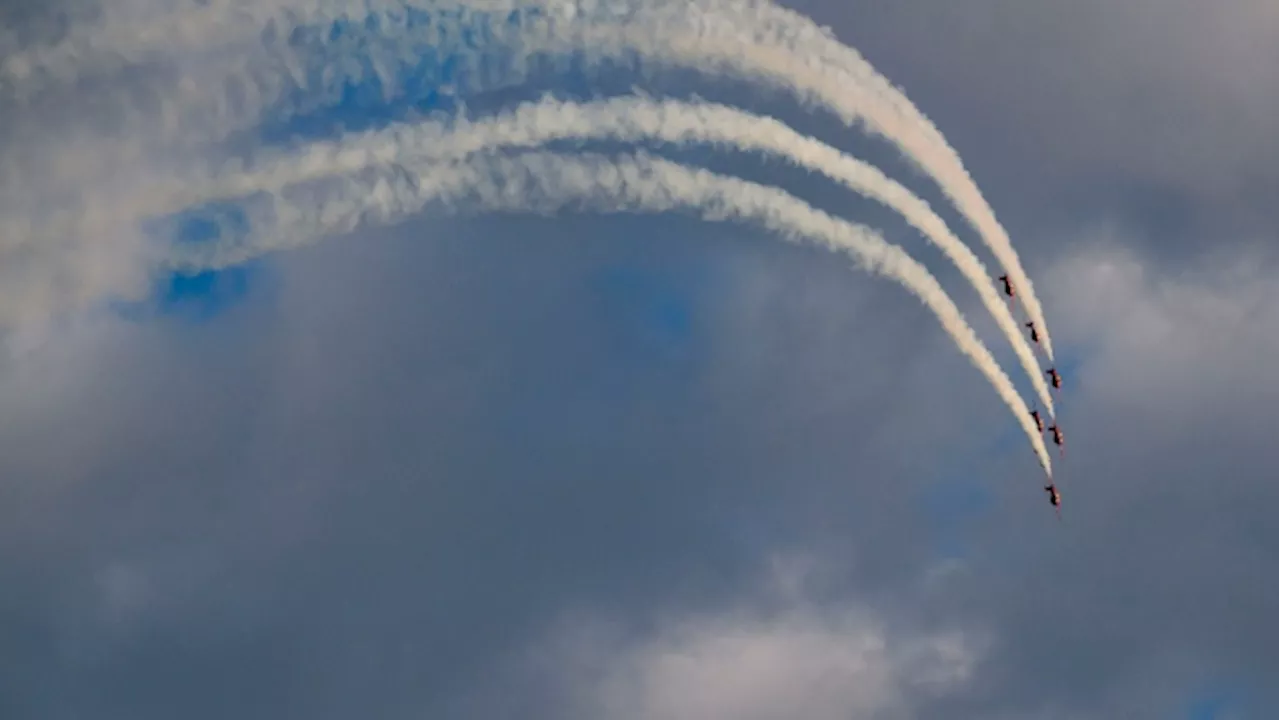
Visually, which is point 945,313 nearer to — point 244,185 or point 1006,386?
point 1006,386

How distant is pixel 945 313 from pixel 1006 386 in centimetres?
607

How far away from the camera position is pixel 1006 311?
52.4m

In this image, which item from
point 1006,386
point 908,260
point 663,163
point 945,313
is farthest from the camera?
point 1006,386

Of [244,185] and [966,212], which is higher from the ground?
[966,212]

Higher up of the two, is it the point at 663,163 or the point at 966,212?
the point at 966,212

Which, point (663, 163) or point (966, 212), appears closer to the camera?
point (663, 163)

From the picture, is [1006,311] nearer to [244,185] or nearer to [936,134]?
[936,134]

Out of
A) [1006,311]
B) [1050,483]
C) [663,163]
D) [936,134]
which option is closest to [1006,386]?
[1006,311]

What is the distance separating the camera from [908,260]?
46188 mm

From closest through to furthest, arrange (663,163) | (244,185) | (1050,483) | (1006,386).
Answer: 1. (244,185)
2. (663,163)
3. (1006,386)
4. (1050,483)

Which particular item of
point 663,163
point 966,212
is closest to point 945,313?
point 966,212

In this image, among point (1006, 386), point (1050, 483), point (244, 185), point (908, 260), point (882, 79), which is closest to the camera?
point (244, 185)

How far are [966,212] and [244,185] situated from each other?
67.0 ft

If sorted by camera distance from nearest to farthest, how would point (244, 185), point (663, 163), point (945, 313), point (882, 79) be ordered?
point (244, 185)
point (663, 163)
point (882, 79)
point (945, 313)
